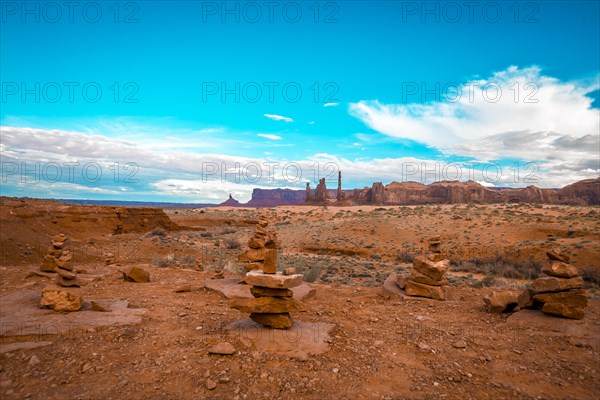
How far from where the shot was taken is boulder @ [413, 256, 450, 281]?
9.65 metres

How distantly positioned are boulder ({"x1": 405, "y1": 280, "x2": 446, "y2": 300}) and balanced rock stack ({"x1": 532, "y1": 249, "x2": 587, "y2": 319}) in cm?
234

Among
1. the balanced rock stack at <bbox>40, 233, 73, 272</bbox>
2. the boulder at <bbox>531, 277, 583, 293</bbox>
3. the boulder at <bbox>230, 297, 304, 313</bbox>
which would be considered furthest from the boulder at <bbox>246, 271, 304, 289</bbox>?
the balanced rock stack at <bbox>40, 233, 73, 272</bbox>

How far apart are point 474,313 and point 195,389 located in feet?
21.7

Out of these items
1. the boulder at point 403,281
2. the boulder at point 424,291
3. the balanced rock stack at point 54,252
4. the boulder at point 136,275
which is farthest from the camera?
the boulder at point 136,275

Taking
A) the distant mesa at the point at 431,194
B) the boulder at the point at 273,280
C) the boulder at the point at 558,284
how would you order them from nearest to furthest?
the boulder at the point at 273,280
the boulder at the point at 558,284
the distant mesa at the point at 431,194

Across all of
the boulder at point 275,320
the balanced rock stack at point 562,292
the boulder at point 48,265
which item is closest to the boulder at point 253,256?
the boulder at point 275,320

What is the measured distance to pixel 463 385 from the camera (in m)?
4.75

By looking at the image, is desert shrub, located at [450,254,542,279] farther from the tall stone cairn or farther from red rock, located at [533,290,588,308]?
the tall stone cairn

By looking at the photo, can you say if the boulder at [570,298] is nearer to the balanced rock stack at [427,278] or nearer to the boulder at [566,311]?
the boulder at [566,311]

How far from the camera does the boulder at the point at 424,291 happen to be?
369 inches

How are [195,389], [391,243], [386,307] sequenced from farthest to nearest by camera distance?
[391,243] → [386,307] → [195,389]

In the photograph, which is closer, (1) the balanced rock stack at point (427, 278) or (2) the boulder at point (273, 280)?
(2) the boulder at point (273, 280)

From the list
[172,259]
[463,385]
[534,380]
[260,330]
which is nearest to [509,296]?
[534,380]

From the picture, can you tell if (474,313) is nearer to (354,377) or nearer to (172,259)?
(354,377)
